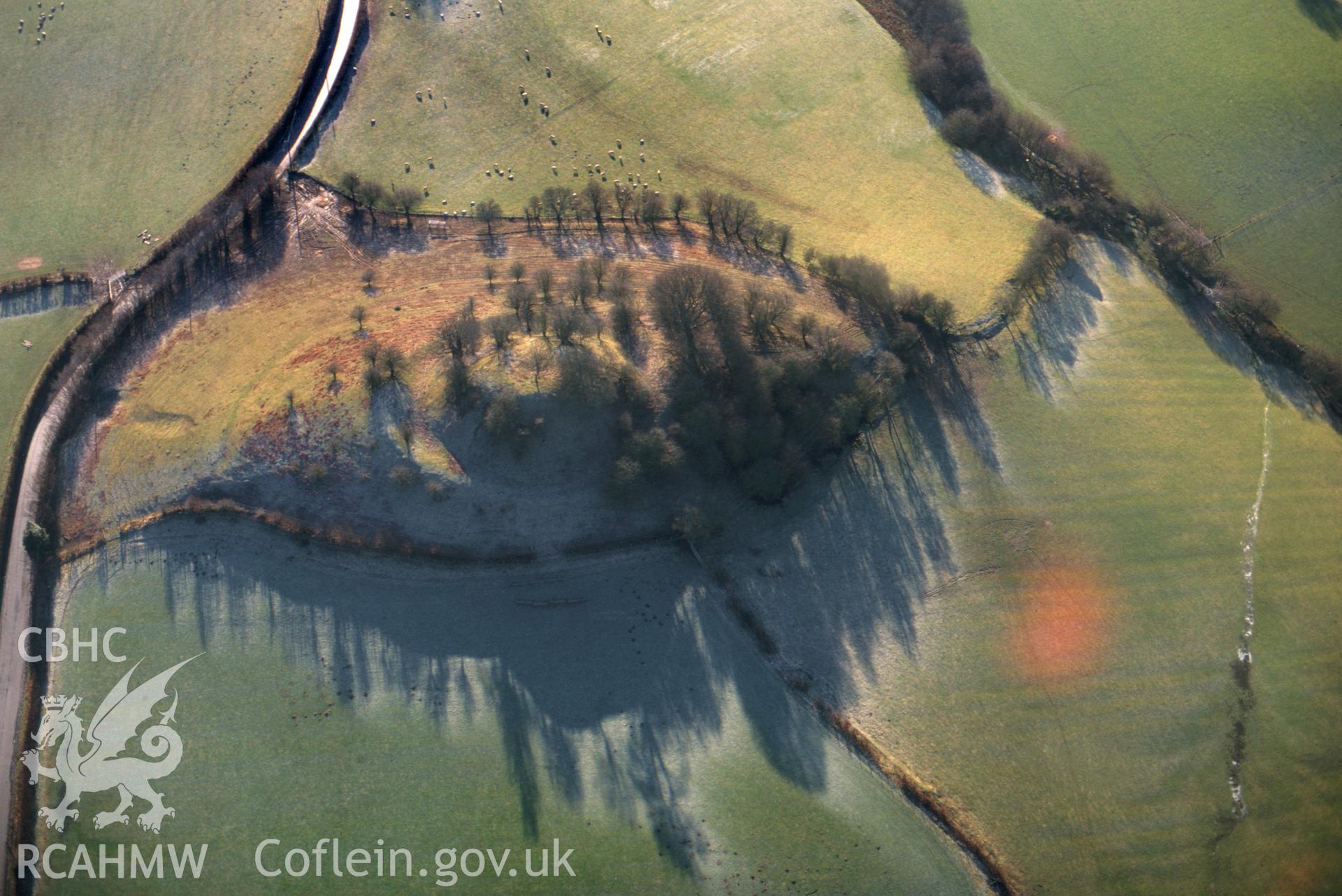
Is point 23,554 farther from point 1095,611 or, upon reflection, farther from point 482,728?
point 1095,611

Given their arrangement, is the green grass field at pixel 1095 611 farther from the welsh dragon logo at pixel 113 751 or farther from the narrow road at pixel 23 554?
the narrow road at pixel 23 554

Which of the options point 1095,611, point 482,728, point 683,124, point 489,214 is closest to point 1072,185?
point 683,124

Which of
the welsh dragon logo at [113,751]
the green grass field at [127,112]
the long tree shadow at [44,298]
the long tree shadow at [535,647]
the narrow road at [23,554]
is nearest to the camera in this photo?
the welsh dragon logo at [113,751]

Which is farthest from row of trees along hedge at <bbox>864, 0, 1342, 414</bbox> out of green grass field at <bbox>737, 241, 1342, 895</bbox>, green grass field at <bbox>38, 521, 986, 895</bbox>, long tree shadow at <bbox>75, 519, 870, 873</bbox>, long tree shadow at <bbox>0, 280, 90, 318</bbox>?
long tree shadow at <bbox>0, 280, 90, 318</bbox>

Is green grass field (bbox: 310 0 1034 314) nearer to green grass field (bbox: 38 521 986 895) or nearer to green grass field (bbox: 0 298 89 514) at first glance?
green grass field (bbox: 0 298 89 514)

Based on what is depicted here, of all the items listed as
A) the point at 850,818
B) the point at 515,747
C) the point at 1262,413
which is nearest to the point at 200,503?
the point at 515,747

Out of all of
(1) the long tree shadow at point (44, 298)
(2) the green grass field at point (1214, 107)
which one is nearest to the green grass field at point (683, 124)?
(2) the green grass field at point (1214, 107)

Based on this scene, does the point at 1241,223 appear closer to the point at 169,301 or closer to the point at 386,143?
the point at 386,143
